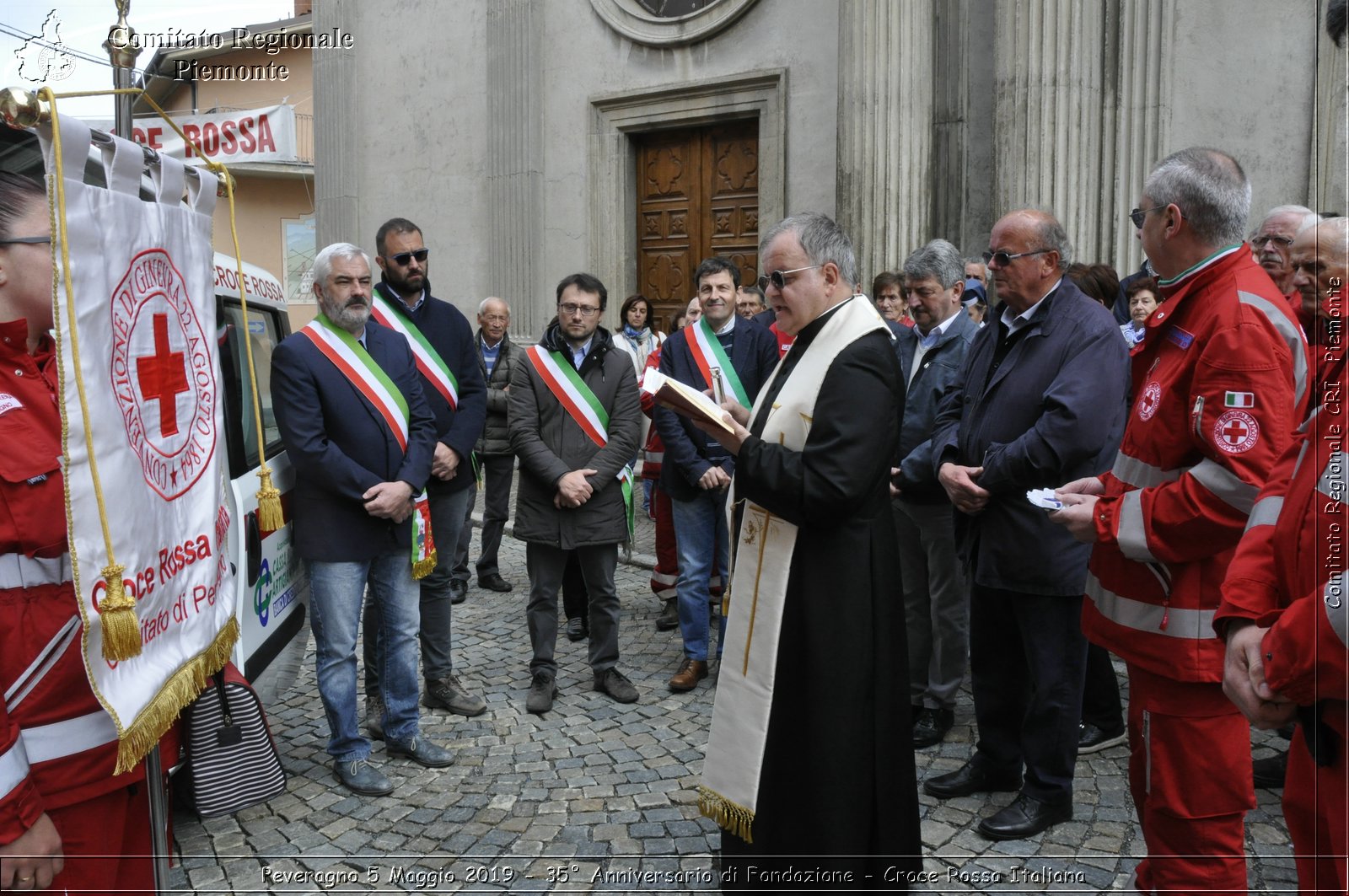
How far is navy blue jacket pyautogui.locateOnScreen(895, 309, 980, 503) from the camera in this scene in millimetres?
4473

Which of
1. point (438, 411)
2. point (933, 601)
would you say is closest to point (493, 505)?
point (438, 411)

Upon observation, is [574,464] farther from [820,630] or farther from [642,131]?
[642,131]

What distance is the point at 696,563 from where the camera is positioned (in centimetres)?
530

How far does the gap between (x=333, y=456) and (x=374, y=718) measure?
1441mm

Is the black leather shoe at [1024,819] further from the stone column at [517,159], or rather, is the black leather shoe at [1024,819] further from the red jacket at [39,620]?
the stone column at [517,159]

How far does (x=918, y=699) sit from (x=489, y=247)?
9231 millimetres

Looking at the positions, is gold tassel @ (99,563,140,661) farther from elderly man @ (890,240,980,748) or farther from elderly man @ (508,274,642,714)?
elderly man @ (890,240,980,748)

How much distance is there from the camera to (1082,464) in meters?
3.71

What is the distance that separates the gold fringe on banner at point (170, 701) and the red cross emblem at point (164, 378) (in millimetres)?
514

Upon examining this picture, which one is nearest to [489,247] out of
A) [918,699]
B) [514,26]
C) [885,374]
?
[514,26]

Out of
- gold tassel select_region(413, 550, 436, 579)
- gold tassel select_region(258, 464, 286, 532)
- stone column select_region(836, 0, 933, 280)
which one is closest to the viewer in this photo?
gold tassel select_region(258, 464, 286, 532)

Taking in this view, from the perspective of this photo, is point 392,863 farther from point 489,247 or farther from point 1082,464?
point 489,247

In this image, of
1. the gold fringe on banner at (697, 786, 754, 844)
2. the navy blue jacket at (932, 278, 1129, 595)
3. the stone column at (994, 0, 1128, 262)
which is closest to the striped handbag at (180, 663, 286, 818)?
the gold fringe on banner at (697, 786, 754, 844)

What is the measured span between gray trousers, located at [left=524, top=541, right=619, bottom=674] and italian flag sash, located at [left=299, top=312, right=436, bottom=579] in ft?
2.89
